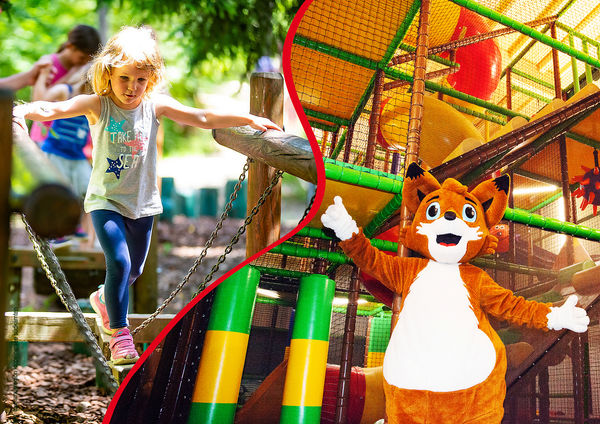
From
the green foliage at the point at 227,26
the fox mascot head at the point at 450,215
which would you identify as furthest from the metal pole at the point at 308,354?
the green foliage at the point at 227,26

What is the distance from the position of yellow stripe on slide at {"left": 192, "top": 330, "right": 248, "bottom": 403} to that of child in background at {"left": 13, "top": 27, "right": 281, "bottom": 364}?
321mm

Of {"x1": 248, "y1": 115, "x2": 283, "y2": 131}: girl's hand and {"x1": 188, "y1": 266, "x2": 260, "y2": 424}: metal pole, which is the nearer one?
{"x1": 188, "y1": 266, "x2": 260, "y2": 424}: metal pole

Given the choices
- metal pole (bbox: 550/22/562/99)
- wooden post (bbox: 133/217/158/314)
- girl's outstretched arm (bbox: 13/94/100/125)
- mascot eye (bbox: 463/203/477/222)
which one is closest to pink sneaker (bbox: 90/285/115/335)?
girl's outstretched arm (bbox: 13/94/100/125)

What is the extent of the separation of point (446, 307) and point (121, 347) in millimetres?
924

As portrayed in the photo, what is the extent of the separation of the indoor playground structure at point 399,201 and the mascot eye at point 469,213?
11cm

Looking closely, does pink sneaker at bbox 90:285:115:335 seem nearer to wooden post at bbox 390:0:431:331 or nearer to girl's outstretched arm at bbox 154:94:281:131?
girl's outstretched arm at bbox 154:94:281:131

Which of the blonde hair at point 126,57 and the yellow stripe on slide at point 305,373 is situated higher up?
the blonde hair at point 126,57

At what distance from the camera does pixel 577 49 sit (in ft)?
5.24

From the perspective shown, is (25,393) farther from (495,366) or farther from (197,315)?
(495,366)

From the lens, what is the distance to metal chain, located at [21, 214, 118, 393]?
1.49 meters

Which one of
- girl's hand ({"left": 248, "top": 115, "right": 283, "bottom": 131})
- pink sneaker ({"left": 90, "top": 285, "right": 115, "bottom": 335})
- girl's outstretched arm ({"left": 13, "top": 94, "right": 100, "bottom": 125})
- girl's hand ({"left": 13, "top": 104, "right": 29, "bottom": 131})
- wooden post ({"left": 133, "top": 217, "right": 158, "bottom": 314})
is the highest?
girl's hand ({"left": 248, "top": 115, "right": 283, "bottom": 131})

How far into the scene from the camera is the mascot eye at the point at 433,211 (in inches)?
56.5

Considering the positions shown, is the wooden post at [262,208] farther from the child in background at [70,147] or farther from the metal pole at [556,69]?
the metal pole at [556,69]

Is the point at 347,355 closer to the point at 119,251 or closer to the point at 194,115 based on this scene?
the point at 119,251
